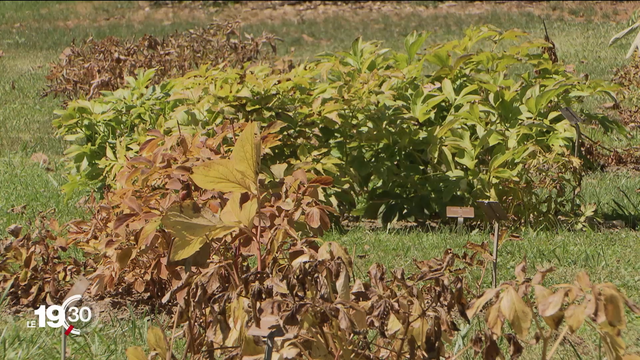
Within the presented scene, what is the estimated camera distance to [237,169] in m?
2.20

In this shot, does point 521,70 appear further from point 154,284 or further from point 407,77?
point 154,284

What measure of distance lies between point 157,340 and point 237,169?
473 mm

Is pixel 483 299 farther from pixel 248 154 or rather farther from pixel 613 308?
pixel 248 154

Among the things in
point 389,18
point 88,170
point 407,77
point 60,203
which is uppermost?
point 407,77

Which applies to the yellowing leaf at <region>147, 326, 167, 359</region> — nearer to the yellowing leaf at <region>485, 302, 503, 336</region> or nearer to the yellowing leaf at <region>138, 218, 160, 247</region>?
the yellowing leaf at <region>138, 218, 160, 247</region>

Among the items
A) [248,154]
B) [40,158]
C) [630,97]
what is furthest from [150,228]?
[630,97]

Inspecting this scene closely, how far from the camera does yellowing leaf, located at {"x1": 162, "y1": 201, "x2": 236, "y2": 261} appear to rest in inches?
86.3

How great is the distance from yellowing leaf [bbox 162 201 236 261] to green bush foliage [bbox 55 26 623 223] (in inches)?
92.7

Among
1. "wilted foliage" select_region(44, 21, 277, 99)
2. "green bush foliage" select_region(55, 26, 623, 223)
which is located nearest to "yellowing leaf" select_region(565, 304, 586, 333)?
"green bush foliage" select_region(55, 26, 623, 223)

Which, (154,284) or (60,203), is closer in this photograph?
(154,284)

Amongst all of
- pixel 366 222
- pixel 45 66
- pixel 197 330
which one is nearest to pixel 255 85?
pixel 366 222

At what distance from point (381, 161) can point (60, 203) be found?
2.23 m

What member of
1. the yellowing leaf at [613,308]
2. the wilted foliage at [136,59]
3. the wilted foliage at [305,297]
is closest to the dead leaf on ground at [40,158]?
the wilted foliage at [136,59]

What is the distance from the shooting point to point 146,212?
10.2ft
